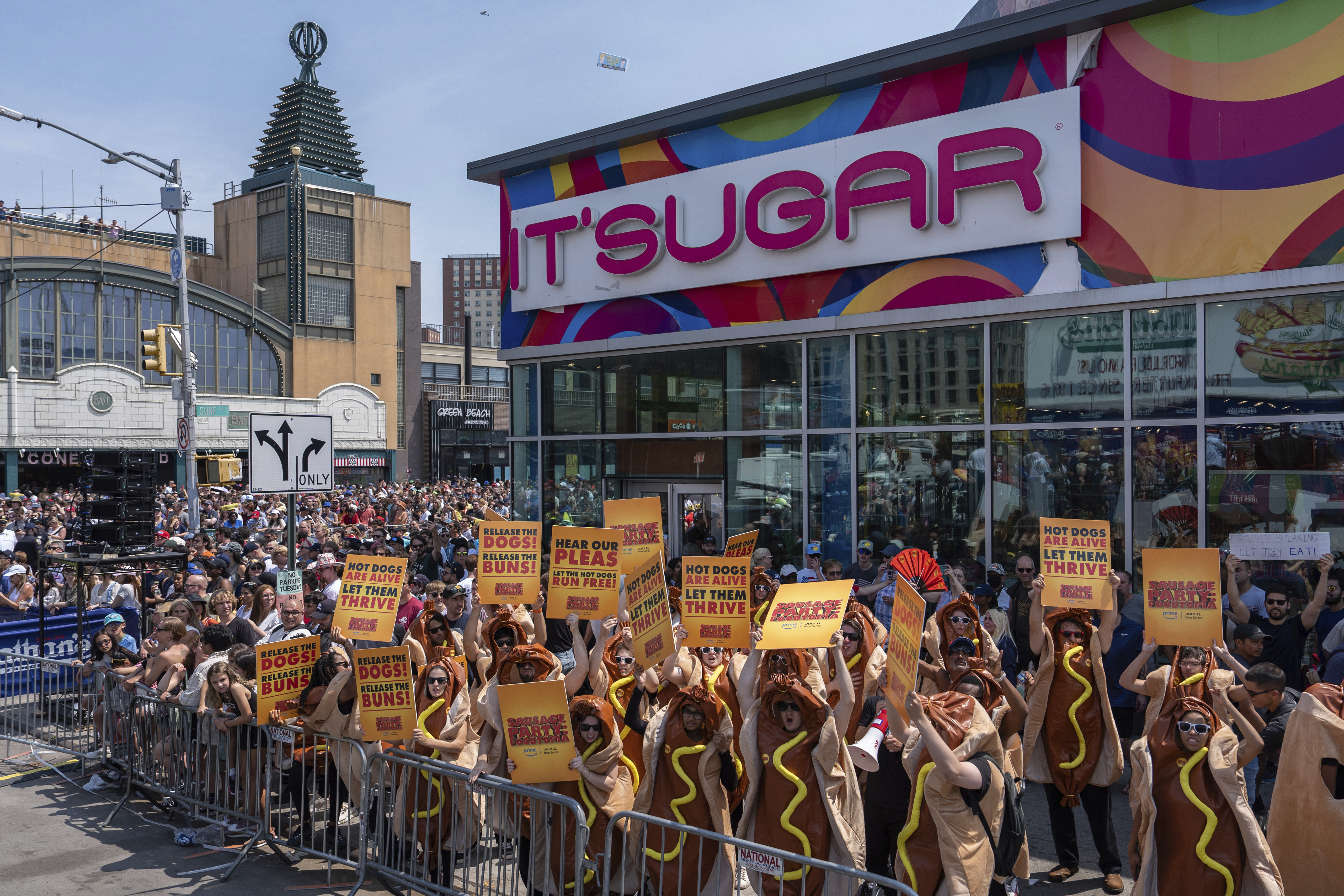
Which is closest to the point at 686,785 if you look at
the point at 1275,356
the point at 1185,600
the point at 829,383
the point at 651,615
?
the point at 651,615

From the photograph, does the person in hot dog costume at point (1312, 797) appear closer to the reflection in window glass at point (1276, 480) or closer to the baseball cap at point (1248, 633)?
the baseball cap at point (1248, 633)

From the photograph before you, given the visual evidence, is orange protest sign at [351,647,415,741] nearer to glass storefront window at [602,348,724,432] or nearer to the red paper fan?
the red paper fan

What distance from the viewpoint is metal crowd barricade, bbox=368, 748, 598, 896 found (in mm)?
5875

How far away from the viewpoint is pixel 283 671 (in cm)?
745

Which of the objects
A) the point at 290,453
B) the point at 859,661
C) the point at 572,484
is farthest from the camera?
the point at 572,484

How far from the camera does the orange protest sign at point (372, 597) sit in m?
8.38

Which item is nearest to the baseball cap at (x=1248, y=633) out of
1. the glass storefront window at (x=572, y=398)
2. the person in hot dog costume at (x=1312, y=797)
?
the person in hot dog costume at (x=1312, y=797)

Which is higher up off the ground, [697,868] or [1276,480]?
[1276,480]

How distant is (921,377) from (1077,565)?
5820 millimetres

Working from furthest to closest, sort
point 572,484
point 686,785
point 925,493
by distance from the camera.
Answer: point 572,484, point 925,493, point 686,785

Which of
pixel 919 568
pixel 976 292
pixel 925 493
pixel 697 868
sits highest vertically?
pixel 976 292

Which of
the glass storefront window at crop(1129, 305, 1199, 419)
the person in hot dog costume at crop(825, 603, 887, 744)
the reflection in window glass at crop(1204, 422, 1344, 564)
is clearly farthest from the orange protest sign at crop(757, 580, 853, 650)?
the glass storefront window at crop(1129, 305, 1199, 419)

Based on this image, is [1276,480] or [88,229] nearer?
[1276,480]

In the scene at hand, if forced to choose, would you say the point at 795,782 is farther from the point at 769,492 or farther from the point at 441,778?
the point at 769,492
